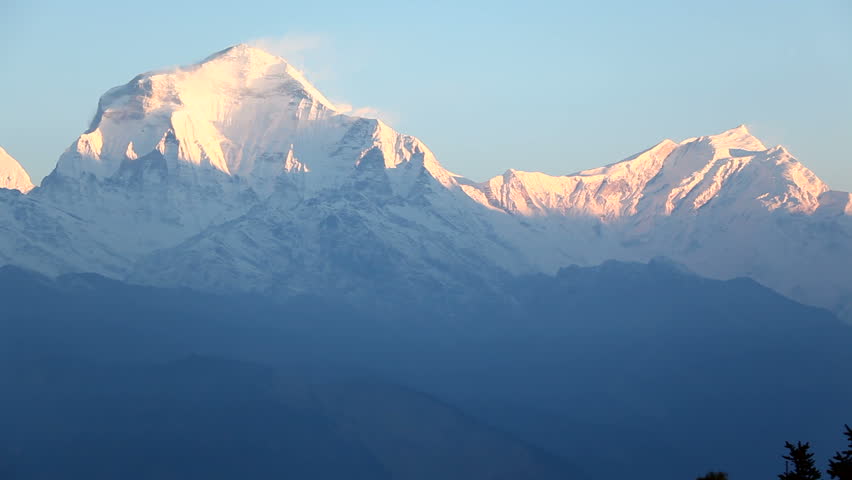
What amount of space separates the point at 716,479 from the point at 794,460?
792 cm

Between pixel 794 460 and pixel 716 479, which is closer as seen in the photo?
pixel 716 479

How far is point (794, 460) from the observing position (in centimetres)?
7962

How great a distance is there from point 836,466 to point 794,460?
4.15 meters

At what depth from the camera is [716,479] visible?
7356 cm

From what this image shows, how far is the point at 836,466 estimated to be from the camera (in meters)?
75.6

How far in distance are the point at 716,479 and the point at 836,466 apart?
6.53 m
